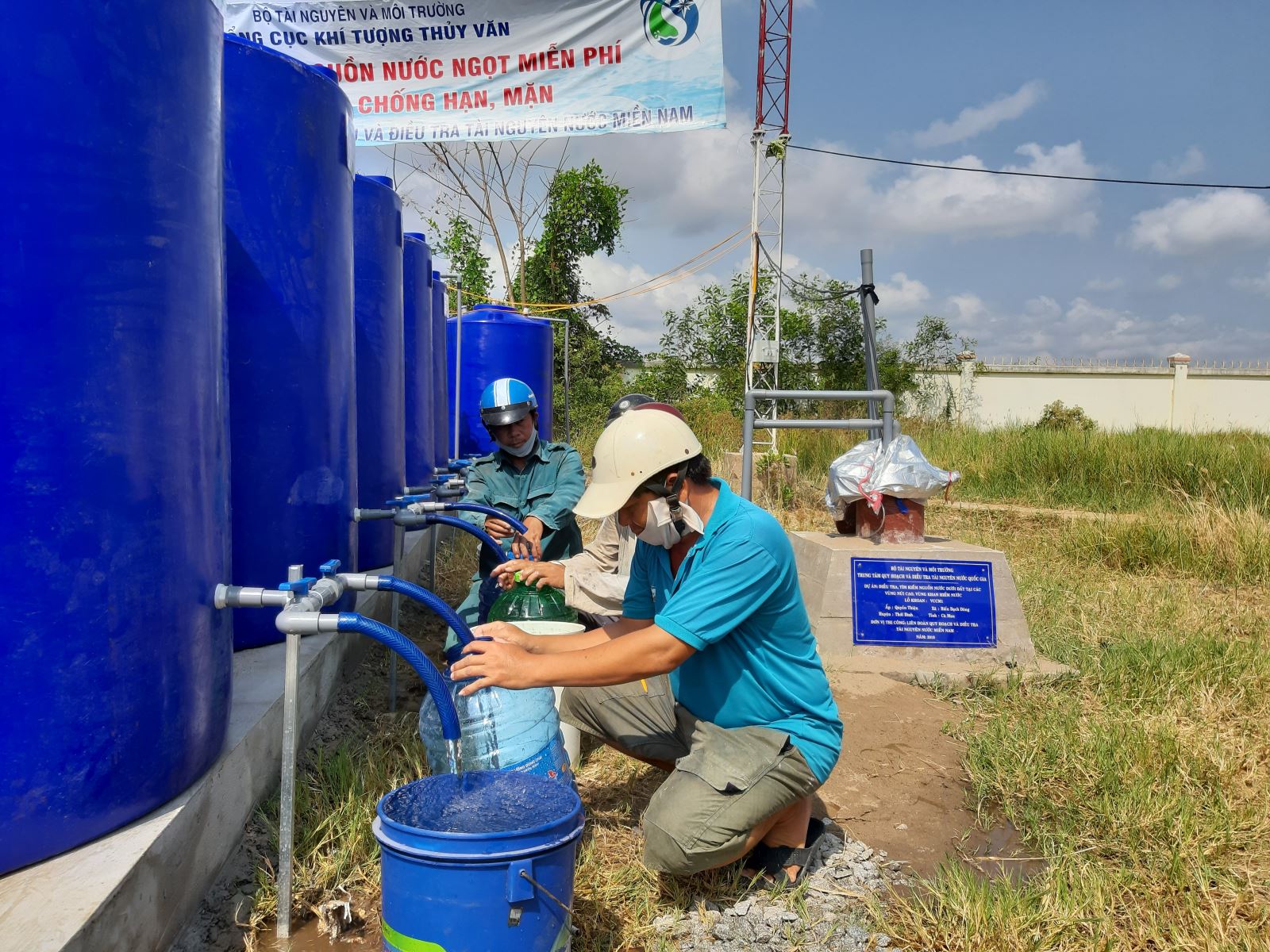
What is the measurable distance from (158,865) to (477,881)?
70 centimetres

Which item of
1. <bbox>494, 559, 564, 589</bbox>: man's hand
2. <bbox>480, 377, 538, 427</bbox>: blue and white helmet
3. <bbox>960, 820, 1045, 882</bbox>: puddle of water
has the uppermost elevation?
<bbox>480, 377, 538, 427</bbox>: blue and white helmet

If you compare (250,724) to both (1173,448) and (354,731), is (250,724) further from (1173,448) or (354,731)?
(1173,448)

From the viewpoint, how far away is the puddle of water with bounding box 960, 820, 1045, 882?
274 cm

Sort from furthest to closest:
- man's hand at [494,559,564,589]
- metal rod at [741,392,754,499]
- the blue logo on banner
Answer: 1. the blue logo on banner
2. metal rod at [741,392,754,499]
3. man's hand at [494,559,564,589]

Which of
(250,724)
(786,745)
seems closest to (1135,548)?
(786,745)

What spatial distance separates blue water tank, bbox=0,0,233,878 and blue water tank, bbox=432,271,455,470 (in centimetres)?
511

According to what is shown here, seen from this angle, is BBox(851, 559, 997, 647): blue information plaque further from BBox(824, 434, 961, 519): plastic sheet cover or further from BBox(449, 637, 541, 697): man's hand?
BBox(449, 637, 541, 697): man's hand

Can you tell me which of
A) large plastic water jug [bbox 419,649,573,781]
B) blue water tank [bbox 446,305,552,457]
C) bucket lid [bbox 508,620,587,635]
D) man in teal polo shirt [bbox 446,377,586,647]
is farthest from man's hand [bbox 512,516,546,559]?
blue water tank [bbox 446,305,552,457]

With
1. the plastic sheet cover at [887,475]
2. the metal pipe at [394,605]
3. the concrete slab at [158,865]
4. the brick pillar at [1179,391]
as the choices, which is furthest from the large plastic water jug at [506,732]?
the brick pillar at [1179,391]

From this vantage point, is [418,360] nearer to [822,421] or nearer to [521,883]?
[822,421]

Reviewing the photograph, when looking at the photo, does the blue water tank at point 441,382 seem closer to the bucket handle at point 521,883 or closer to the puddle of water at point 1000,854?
the puddle of water at point 1000,854

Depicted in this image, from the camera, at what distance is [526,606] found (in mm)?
3320

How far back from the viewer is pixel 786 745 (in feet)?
8.37

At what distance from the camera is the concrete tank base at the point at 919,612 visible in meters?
4.44
